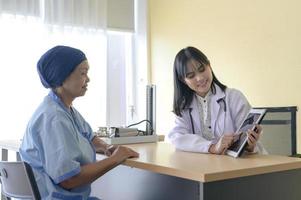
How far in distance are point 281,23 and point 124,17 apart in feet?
6.38

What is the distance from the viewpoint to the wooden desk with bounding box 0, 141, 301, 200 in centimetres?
129

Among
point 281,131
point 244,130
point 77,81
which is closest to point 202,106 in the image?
point 244,130

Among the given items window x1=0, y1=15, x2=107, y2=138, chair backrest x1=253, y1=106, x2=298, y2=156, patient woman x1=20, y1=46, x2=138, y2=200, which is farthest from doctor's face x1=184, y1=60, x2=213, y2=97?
window x1=0, y1=15, x2=107, y2=138

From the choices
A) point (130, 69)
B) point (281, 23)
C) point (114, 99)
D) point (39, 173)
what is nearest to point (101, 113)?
point (114, 99)

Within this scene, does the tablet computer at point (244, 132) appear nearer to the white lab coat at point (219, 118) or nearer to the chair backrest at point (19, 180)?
the white lab coat at point (219, 118)

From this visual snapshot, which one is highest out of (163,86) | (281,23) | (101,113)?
(281,23)

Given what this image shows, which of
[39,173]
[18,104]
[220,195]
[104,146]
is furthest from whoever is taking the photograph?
[18,104]

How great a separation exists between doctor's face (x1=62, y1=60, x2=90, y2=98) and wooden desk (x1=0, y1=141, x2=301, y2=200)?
0.33 m

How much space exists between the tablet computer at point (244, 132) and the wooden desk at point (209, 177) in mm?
48

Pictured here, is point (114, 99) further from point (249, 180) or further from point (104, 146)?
point (249, 180)

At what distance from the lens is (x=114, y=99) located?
4.55m

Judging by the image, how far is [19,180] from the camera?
4.69 feet

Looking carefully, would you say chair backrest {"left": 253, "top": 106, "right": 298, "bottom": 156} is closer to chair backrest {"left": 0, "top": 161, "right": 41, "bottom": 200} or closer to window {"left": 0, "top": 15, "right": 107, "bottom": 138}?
chair backrest {"left": 0, "top": 161, "right": 41, "bottom": 200}

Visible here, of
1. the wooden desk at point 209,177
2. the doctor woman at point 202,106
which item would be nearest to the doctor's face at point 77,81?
the wooden desk at point 209,177
